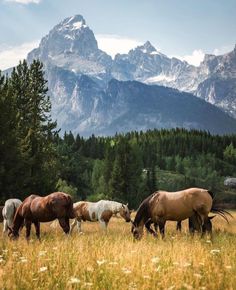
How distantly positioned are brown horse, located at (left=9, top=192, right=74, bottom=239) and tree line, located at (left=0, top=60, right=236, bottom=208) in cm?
1695

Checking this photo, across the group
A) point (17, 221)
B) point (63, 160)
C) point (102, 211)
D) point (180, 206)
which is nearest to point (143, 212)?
point (180, 206)

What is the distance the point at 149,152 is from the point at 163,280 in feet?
570

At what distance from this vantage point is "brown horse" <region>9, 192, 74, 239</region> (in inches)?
683

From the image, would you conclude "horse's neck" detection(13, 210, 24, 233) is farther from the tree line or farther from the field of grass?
the tree line

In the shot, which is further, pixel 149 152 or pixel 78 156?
pixel 149 152

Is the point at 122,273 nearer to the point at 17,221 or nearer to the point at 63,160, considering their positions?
the point at 17,221

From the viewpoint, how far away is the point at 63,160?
7962 centimetres

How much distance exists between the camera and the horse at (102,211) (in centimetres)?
2272

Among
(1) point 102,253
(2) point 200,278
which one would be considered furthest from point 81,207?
(2) point 200,278

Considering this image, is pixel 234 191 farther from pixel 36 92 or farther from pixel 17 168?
pixel 17 168

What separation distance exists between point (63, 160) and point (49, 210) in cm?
6250

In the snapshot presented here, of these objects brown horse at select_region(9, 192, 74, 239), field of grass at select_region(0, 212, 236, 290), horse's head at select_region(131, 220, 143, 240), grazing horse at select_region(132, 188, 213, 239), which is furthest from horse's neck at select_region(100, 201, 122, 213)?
field of grass at select_region(0, 212, 236, 290)

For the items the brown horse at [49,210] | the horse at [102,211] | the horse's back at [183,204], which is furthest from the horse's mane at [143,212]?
the horse at [102,211]

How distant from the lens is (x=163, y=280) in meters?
6.84
